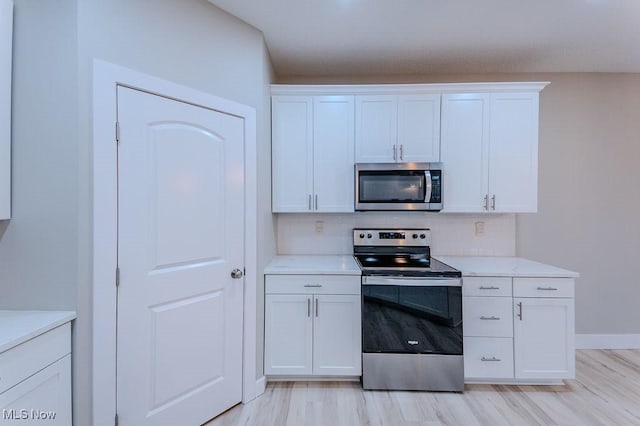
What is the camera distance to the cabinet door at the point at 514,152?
2631 millimetres

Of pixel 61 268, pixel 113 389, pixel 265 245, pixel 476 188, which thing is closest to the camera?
pixel 61 268

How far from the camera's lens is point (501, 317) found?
233 centimetres

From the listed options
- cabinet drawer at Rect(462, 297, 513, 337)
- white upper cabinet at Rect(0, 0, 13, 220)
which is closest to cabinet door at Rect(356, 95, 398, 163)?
cabinet drawer at Rect(462, 297, 513, 337)

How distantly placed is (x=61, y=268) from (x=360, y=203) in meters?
1.98

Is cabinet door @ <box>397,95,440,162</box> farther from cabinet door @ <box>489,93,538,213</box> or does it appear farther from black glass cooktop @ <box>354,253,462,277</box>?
black glass cooktop @ <box>354,253,462,277</box>

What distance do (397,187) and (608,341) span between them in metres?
2.59

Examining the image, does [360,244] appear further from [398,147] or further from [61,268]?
[61,268]

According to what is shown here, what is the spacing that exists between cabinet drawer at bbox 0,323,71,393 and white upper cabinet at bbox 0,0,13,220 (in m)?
0.58

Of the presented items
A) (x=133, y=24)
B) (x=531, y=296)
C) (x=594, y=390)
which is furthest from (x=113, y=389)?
(x=594, y=390)

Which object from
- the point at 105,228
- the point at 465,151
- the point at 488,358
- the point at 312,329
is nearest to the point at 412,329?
the point at 488,358

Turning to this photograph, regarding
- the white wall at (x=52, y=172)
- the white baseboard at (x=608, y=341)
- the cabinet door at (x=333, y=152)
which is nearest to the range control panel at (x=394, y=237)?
the cabinet door at (x=333, y=152)

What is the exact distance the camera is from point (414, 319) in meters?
2.28

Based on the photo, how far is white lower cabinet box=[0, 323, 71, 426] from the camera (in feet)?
3.66

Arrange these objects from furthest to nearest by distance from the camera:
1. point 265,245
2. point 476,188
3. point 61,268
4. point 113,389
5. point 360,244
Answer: point 360,244 < point 476,188 < point 265,245 < point 113,389 < point 61,268
